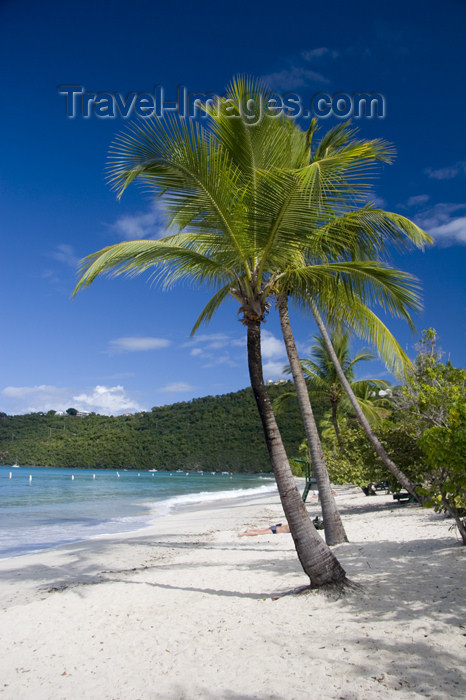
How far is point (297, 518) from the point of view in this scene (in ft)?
17.2

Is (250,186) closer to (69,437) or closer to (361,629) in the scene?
(361,629)

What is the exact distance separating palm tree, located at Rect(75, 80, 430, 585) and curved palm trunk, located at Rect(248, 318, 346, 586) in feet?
0.04

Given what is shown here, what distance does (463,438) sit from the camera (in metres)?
4.60

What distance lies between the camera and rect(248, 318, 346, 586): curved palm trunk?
5129 millimetres

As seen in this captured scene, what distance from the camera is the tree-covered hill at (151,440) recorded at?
86438 mm

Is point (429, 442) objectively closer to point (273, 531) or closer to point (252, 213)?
point (252, 213)

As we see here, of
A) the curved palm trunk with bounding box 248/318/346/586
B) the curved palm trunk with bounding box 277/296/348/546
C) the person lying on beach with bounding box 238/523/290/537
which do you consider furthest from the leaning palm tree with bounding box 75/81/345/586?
the person lying on beach with bounding box 238/523/290/537

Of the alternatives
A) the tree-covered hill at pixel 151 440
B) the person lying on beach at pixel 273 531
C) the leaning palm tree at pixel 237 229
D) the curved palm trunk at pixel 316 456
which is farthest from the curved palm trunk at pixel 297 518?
the tree-covered hill at pixel 151 440

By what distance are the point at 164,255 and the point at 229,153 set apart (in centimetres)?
155

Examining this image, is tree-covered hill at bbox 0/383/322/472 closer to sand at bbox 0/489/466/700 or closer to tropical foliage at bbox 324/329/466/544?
tropical foliage at bbox 324/329/466/544

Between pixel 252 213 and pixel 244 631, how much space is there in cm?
442

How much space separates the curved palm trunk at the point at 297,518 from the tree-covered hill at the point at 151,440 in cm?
7914

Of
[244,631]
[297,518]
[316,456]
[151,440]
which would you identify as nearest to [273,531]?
[316,456]

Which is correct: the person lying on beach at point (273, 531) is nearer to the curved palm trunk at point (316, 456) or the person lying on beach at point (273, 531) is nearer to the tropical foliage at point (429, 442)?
the curved palm trunk at point (316, 456)
